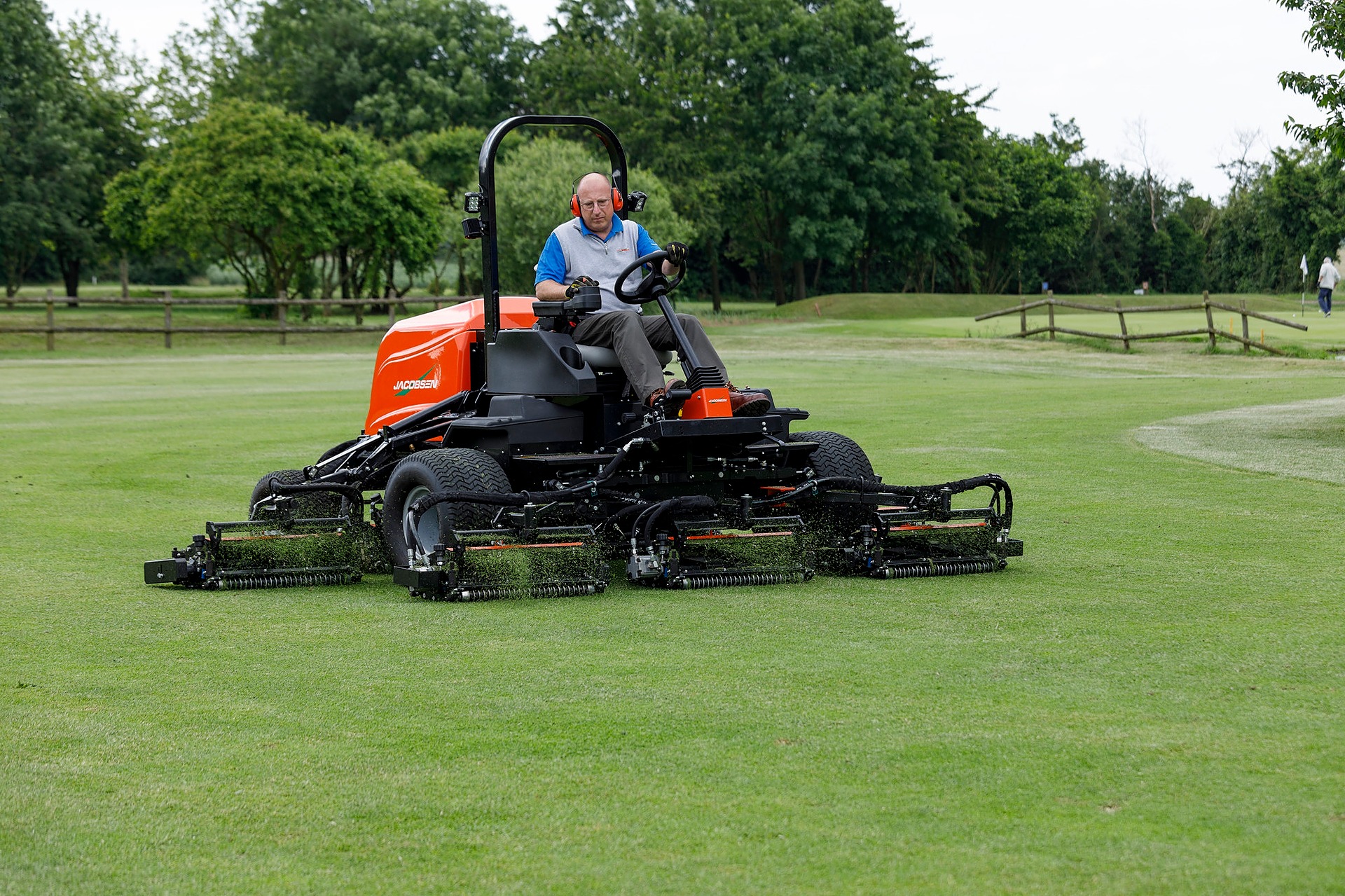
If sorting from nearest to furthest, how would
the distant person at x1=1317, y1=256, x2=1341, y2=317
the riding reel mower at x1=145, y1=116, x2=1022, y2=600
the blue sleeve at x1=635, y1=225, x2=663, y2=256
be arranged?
the riding reel mower at x1=145, y1=116, x2=1022, y2=600 < the blue sleeve at x1=635, y1=225, x2=663, y2=256 < the distant person at x1=1317, y1=256, x2=1341, y2=317

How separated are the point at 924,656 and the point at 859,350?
32.9 meters

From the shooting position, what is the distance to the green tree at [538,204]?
1842 inches

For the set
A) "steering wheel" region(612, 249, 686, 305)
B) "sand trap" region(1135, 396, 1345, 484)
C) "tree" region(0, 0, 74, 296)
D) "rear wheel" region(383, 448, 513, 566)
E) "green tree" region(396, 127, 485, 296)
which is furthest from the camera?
"green tree" region(396, 127, 485, 296)

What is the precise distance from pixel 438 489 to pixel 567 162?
43756mm

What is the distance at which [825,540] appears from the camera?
8.03 m

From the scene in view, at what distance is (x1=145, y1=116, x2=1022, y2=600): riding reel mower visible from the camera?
24.2 ft

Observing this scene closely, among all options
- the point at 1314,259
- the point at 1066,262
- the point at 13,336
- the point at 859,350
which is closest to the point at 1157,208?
the point at 1066,262

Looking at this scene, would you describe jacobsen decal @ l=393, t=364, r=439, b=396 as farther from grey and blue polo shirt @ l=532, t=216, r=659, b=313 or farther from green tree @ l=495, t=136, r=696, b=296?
green tree @ l=495, t=136, r=696, b=296

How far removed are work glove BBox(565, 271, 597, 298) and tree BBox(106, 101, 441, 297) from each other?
4285 centimetres

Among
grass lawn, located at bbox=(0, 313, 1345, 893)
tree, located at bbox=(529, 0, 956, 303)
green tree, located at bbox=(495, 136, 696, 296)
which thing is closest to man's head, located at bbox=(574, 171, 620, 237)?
grass lawn, located at bbox=(0, 313, 1345, 893)

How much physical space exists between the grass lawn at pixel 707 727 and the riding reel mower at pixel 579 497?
0.23m

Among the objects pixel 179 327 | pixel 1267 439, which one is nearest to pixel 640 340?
pixel 1267 439

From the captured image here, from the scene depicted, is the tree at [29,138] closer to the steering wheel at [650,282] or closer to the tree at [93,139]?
the tree at [93,139]

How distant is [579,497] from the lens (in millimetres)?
7621
